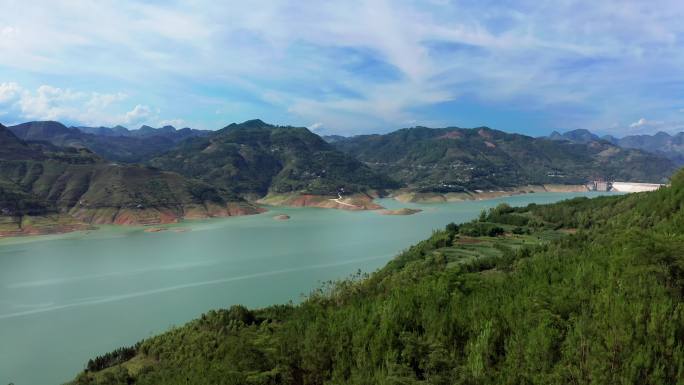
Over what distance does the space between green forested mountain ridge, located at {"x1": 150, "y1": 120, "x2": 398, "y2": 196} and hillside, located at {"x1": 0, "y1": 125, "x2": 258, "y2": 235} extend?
3091cm

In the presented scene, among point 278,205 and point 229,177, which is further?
point 229,177

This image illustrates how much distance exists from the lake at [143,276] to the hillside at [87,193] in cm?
676

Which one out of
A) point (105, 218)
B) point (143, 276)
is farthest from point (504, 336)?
point (105, 218)

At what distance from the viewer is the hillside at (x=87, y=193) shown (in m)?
75.8

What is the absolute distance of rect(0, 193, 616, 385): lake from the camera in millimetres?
27312

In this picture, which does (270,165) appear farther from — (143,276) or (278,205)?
(143,276)

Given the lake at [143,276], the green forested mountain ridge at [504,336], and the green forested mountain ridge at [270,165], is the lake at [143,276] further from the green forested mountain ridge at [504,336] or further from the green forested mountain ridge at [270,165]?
the green forested mountain ridge at [270,165]

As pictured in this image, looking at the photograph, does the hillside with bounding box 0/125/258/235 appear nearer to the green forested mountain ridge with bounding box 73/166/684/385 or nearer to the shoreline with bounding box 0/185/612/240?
the shoreline with bounding box 0/185/612/240

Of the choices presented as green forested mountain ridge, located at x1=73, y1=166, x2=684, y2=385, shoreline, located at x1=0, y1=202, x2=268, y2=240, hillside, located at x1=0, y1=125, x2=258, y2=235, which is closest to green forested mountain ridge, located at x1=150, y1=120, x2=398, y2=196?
hillside, located at x1=0, y1=125, x2=258, y2=235

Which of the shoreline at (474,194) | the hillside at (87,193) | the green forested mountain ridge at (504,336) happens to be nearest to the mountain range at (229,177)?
the hillside at (87,193)

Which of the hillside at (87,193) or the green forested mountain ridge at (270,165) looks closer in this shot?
the hillside at (87,193)

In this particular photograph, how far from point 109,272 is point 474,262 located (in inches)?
1352

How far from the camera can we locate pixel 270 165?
15375 cm

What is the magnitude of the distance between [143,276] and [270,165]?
11195 centimetres
